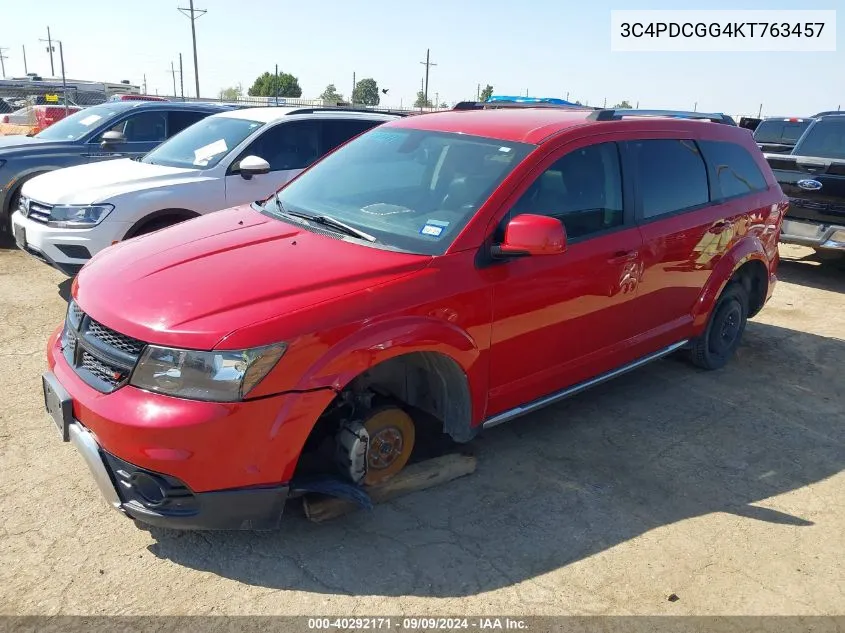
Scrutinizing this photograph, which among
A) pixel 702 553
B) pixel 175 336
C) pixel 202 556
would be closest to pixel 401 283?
pixel 175 336

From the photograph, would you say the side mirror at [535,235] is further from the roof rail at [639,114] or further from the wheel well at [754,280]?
the wheel well at [754,280]

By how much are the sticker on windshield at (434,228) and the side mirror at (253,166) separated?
319 cm

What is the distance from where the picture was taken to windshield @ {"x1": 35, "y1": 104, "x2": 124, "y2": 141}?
8312mm

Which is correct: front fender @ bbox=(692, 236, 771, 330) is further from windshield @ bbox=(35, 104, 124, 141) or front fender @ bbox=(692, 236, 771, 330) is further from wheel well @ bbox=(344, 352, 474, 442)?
windshield @ bbox=(35, 104, 124, 141)

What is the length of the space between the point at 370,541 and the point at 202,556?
2.34 feet

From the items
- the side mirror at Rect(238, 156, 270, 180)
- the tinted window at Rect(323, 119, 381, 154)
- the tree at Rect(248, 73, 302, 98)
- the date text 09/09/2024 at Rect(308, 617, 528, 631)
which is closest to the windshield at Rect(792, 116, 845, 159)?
the tinted window at Rect(323, 119, 381, 154)

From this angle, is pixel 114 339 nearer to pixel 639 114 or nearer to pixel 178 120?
pixel 639 114

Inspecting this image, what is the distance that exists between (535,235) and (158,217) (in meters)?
4.05

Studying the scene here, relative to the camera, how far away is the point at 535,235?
9.91 feet

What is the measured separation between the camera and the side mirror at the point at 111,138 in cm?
780

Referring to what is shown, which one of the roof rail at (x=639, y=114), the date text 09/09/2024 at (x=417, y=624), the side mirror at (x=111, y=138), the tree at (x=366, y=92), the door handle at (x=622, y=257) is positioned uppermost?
the tree at (x=366, y=92)

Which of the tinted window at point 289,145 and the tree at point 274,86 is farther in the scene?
the tree at point 274,86

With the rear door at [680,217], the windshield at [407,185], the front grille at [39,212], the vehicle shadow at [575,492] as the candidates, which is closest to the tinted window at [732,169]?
the rear door at [680,217]

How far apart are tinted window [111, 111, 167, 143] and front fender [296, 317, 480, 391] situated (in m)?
6.83
